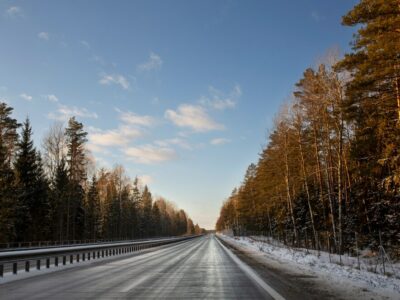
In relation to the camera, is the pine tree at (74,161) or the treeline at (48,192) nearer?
the treeline at (48,192)

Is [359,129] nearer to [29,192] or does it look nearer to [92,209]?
[29,192]

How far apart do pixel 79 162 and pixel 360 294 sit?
5782 cm

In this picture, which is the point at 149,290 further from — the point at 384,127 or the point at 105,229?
the point at 105,229

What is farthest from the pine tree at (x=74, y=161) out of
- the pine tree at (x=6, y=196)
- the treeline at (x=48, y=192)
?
the pine tree at (x=6, y=196)

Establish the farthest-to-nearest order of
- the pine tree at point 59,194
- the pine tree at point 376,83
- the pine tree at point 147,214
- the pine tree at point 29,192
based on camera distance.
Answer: the pine tree at point 147,214, the pine tree at point 59,194, the pine tree at point 29,192, the pine tree at point 376,83

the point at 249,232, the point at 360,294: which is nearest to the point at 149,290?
the point at 360,294

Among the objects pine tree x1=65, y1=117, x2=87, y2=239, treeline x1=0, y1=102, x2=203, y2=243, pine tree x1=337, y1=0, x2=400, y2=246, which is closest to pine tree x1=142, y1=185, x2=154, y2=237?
treeline x1=0, y1=102, x2=203, y2=243

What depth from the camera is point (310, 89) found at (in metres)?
30.1

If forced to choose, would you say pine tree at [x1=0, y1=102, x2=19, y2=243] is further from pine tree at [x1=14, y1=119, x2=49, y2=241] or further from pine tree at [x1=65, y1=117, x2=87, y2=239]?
pine tree at [x1=65, y1=117, x2=87, y2=239]

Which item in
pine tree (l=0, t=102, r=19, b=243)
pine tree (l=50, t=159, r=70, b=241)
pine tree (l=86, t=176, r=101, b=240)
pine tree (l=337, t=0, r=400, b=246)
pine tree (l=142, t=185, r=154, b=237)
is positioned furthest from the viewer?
pine tree (l=142, t=185, r=154, b=237)

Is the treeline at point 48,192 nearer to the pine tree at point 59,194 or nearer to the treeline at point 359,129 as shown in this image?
the pine tree at point 59,194

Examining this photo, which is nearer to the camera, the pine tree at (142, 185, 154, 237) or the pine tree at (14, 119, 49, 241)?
the pine tree at (14, 119, 49, 241)

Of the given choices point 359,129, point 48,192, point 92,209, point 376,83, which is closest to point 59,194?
point 48,192

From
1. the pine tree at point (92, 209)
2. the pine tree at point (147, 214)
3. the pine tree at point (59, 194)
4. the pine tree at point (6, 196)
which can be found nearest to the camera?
the pine tree at point (6, 196)
